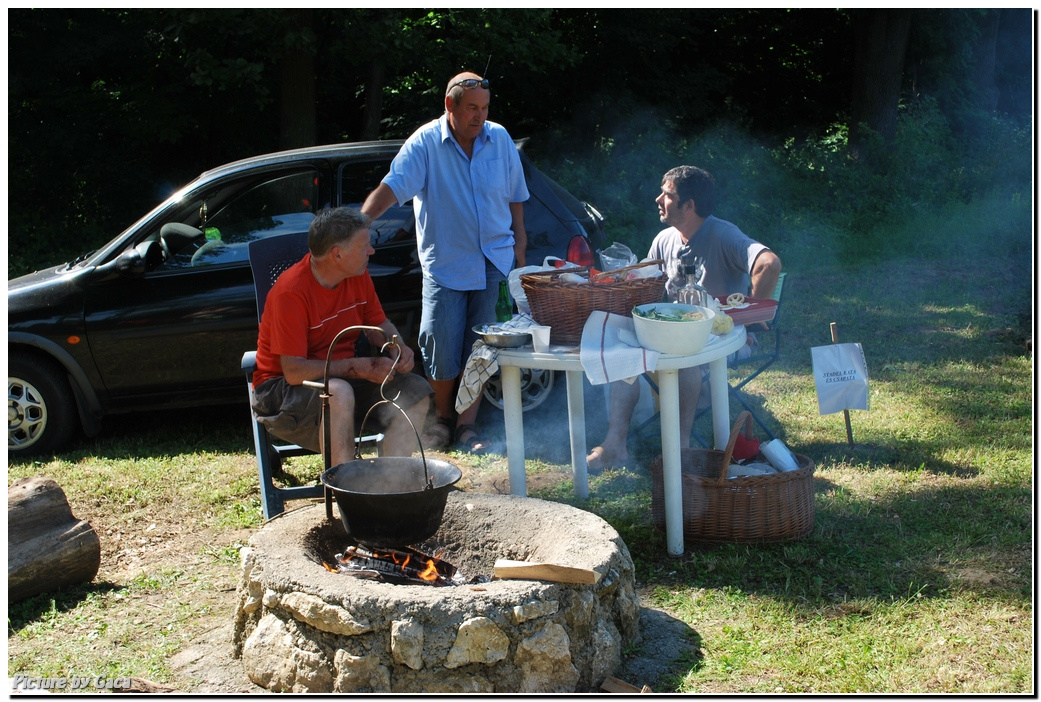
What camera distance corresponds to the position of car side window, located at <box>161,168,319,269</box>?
5.39m

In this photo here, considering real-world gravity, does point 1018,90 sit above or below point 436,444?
above

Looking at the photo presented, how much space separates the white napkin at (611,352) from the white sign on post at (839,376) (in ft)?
4.83

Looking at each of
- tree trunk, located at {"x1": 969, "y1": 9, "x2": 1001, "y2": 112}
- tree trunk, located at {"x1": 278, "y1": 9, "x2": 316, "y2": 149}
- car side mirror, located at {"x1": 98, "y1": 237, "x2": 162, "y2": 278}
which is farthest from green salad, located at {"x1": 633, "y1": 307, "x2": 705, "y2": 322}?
tree trunk, located at {"x1": 969, "y1": 9, "x2": 1001, "y2": 112}

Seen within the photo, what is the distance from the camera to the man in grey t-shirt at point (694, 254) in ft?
15.1

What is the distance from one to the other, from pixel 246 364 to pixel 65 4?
8.30 meters

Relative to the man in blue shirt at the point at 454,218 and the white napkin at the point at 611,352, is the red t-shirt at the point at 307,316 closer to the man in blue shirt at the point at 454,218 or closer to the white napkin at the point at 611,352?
the man in blue shirt at the point at 454,218

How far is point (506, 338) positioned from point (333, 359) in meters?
0.74

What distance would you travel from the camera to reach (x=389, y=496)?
115 inches

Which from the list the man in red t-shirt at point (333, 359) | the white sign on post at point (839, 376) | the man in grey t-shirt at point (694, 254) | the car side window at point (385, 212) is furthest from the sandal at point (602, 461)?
the car side window at point (385, 212)

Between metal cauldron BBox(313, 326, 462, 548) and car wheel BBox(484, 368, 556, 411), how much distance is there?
232cm

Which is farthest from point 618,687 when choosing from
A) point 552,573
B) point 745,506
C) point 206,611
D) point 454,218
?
point 454,218

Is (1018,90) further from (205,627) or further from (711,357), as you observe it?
(205,627)

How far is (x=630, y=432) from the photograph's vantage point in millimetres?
5320

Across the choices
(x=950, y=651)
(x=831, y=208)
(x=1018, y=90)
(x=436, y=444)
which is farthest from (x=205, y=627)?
(x=1018, y=90)
